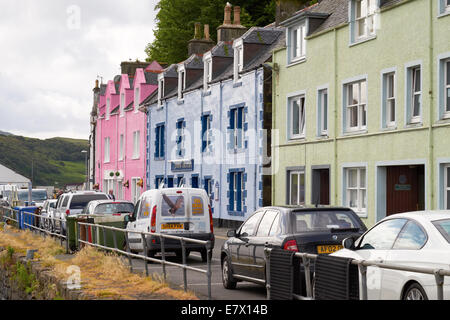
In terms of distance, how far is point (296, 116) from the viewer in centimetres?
3161

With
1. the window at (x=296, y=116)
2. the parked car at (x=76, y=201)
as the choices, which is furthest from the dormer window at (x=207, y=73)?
the parked car at (x=76, y=201)

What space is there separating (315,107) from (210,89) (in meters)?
11.8

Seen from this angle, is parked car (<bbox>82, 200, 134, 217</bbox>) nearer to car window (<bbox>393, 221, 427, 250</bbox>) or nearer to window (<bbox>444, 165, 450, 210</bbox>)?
window (<bbox>444, 165, 450, 210</bbox>)

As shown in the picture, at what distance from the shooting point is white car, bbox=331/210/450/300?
28.5ft

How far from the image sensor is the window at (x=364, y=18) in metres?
26.1

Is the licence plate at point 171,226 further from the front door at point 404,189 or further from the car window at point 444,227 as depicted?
the car window at point 444,227

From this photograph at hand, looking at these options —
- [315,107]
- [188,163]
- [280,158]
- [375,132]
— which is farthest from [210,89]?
[375,132]

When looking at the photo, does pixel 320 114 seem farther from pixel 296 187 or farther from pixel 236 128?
pixel 236 128

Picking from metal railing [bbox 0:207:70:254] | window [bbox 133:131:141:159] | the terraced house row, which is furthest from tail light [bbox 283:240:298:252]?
window [bbox 133:131:141:159]

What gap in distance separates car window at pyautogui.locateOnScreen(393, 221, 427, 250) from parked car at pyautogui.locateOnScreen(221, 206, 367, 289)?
8.81ft

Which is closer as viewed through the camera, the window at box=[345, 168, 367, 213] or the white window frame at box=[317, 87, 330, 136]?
the window at box=[345, 168, 367, 213]

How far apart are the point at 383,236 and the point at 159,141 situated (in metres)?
38.6

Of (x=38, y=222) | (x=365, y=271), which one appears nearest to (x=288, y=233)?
(x=365, y=271)
